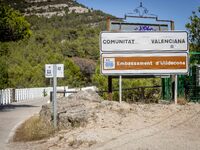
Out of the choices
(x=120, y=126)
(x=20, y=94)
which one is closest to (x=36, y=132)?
(x=120, y=126)

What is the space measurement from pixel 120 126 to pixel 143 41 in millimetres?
5296

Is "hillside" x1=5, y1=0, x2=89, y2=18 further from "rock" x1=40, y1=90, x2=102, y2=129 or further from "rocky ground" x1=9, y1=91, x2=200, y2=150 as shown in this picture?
"rocky ground" x1=9, y1=91, x2=200, y2=150

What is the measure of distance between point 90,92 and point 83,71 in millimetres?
77148

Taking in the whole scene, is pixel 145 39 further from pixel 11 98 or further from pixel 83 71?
pixel 83 71

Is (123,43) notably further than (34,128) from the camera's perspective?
Yes

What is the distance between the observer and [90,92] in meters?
18.2

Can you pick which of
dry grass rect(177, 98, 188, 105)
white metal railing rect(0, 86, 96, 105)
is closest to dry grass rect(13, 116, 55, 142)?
dry grass rect(177, 98, 188, 105)

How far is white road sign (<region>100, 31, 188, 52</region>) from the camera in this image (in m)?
17.6

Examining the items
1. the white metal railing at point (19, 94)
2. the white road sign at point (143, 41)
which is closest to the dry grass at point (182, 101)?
the white road sign at point (143, 41)

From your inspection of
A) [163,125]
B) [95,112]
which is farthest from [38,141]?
[163,125]

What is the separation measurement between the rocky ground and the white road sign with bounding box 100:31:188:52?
217 cm

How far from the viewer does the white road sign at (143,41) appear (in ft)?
57.7

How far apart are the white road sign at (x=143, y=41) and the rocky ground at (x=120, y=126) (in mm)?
2173

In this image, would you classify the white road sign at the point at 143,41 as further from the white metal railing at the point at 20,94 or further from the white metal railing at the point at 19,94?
the white metal railing at the point at 19,94
